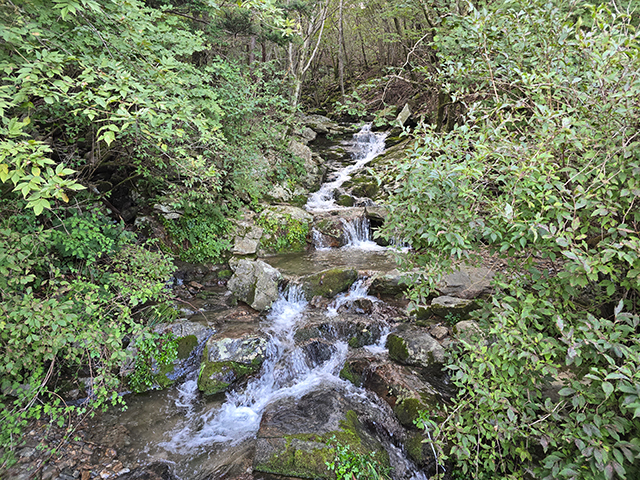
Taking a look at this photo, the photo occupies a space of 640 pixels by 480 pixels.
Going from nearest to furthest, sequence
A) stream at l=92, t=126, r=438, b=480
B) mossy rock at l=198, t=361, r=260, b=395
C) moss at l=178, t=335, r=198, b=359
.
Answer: stream at l=92, t=126, r=438, b=480 → mossy rock at l=198, t=361, r=260, b=395 → moss at l=178, t=335, r=198, b=359

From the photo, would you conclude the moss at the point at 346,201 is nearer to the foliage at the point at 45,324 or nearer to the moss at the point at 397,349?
the moss at the point at 397,349

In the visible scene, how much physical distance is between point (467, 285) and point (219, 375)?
482cm

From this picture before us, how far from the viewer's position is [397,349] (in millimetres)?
5074

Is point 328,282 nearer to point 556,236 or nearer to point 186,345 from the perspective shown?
point 186,345

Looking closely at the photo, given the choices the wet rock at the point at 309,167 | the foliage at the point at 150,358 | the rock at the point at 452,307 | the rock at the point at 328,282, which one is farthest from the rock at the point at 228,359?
the wet rock at the point at 309,167

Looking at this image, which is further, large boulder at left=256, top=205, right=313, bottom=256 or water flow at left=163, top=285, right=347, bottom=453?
large boulder at left=256, top=205, right=313, bottom=256

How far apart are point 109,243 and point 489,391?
5162 mm

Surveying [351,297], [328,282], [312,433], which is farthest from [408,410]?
[328,282]

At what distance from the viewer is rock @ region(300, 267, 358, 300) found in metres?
6.96

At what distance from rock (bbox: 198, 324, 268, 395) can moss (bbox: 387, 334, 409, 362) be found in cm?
215

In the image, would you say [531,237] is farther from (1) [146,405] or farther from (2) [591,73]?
Result: (1) [146,405]

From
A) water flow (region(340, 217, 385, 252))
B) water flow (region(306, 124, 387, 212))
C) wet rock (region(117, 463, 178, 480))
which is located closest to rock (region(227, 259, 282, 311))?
wet rock (region(117, 463, 178, 480))

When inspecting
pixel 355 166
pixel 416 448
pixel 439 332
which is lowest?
pixel 416 448

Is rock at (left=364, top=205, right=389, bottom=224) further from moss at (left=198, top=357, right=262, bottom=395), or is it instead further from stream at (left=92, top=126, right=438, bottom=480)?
moss at (left=198, top=357, right=262, bottom=395)
